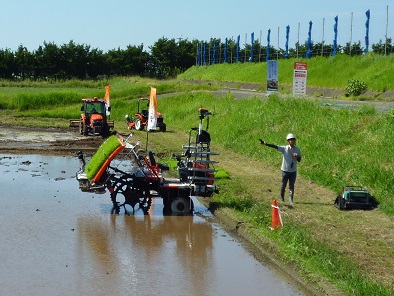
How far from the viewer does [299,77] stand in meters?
31.3

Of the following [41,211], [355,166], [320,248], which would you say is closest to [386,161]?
[355,166]

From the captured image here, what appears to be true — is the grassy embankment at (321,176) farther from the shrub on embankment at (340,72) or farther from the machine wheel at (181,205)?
the machine wheel at (181,205)

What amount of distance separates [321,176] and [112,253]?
800 cm

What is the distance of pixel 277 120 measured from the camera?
28.0 metres

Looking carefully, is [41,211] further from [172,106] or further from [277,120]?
[172,106]

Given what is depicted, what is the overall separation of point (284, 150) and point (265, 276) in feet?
17.6

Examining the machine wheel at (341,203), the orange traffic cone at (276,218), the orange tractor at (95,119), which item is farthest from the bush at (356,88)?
the orange traffic cone at (276,218)

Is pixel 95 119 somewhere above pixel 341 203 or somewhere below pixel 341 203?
above

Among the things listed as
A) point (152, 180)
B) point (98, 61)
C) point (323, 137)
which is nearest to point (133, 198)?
point (152, 180)

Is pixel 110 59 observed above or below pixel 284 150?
→ above

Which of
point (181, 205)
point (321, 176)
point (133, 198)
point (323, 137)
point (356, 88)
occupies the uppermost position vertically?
point (356, 88)

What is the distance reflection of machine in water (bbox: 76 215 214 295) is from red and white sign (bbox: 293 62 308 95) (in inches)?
634

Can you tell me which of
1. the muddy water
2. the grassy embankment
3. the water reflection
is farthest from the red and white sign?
the water reflection

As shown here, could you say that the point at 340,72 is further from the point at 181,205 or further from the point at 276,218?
the point at 276,218
